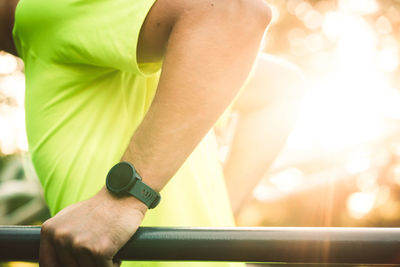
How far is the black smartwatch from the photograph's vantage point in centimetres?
65

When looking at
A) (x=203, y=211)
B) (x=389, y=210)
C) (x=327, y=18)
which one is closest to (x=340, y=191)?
(x=389, y=210)

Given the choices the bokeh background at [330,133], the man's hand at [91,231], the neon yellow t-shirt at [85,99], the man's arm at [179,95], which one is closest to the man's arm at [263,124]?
the neon yellow t-shirt at [85,99]

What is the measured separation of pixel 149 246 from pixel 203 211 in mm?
288

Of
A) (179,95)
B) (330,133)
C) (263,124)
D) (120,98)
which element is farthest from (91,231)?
(330,133)

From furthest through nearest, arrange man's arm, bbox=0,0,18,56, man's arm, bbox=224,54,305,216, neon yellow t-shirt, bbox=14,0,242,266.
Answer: man's arm, bbox=224,54,305,216 → man's arm, bbox=0,0,18,56 → neon yellow t-shirt, bbox=14,0,242,266

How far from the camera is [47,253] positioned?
0.65m

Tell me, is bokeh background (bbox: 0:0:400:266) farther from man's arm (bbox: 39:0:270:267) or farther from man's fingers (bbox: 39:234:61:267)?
man's fingers (bbox: 39:234:61:267)

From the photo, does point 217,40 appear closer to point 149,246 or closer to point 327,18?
point 149,246

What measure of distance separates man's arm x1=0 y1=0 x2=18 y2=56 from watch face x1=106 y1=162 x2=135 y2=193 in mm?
520

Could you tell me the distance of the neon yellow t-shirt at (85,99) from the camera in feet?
2.43

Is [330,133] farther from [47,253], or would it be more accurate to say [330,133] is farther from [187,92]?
[47,253]

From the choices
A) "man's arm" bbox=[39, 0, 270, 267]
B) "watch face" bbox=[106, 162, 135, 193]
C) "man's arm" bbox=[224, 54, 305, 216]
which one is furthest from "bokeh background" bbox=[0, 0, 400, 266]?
"watch face" bbox=[106, 162, 135, 193]

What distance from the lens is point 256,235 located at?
0.65m

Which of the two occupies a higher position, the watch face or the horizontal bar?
the watch face
